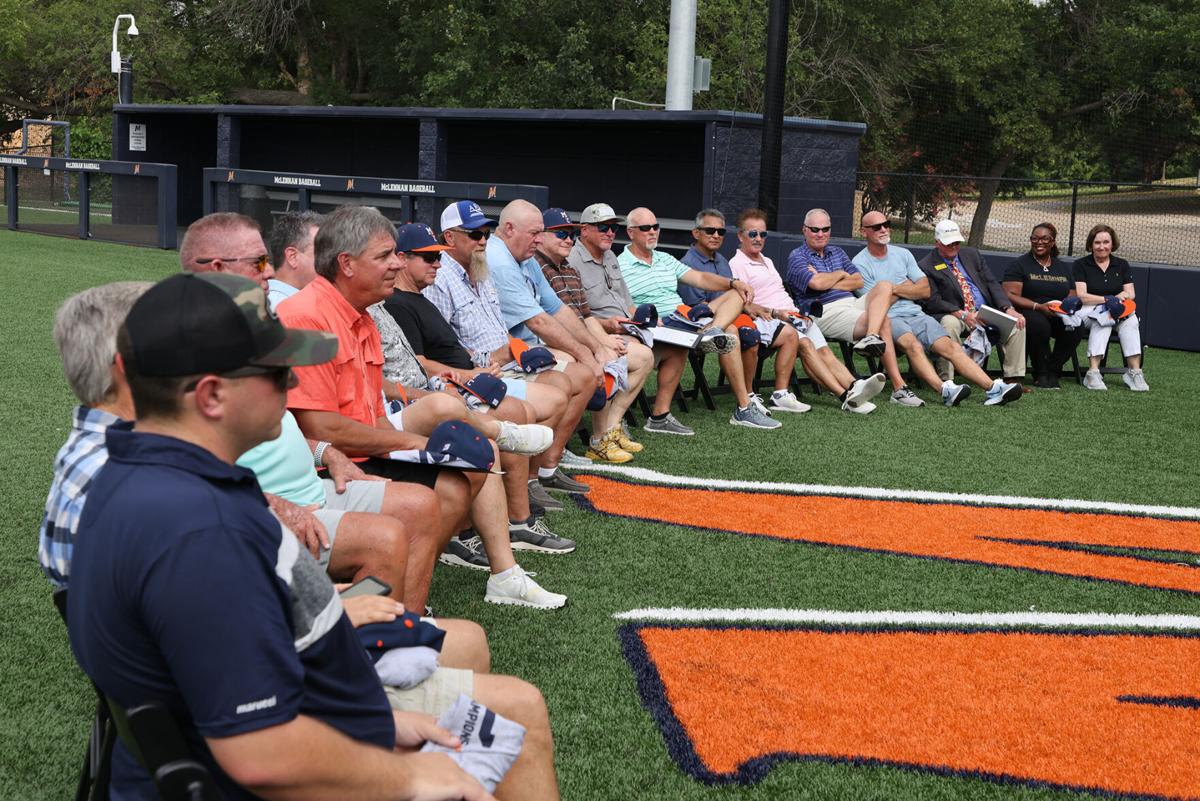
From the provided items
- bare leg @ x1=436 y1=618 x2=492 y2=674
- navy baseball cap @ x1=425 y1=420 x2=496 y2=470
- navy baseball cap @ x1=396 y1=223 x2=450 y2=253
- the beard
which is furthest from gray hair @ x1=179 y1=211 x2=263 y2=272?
the beard

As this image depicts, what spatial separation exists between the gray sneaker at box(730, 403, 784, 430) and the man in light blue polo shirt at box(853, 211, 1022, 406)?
1622 mm

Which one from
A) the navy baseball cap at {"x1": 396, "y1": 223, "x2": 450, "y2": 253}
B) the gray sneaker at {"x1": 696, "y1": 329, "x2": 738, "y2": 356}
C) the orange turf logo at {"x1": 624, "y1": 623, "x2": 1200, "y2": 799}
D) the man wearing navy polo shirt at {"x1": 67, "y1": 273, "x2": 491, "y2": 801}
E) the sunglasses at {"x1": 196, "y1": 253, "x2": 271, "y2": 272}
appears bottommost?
the orange turf logo at {"x1": 624, "y1": 623, "x2": 1200, "y2": 799}

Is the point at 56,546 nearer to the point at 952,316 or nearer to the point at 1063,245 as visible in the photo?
the point at 952,316

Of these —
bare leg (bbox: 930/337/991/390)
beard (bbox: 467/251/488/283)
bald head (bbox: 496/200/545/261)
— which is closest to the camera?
beard (bbox: 467/251/488/283)

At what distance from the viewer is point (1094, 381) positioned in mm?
11172

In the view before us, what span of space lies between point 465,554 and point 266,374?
361 centimetres

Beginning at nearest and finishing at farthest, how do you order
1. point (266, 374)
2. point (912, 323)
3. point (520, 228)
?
point (266, 374), point (520, 228), point (912, 323)

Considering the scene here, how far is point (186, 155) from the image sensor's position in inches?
1043

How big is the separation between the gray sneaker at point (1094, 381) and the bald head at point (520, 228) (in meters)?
5.93

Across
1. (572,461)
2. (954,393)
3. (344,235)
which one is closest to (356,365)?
(344,235)

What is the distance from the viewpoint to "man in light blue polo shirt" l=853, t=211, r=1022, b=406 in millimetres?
10227

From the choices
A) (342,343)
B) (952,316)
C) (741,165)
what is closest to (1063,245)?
(741,165)

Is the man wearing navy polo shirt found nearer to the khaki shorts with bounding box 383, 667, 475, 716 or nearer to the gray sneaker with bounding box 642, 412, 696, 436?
the khaki shorts with bounding box 383, 667, 475, 716

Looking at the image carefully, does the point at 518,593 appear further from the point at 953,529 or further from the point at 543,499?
the point at 953,529
